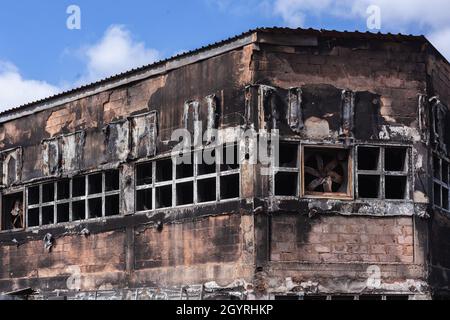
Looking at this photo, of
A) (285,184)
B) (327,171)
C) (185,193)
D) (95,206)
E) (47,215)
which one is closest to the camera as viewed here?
(327,171)

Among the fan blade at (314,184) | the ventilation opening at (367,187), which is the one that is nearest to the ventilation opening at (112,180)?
Answer: the fan blade at (314,184)

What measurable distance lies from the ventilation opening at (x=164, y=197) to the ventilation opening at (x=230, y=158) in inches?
68.7

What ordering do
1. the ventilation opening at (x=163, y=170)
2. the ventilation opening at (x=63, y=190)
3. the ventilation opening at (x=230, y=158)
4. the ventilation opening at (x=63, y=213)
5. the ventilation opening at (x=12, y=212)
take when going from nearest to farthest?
the ventilation opening at (x=230, y=158) → the ventilation opening at (x=163, y=170) → the ventilation opening at (x=63, y=213) → the ventilation opening at (x=63, y=190) → the ventilation opening at (x=12, y=212)

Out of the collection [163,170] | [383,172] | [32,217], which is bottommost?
[32,217]

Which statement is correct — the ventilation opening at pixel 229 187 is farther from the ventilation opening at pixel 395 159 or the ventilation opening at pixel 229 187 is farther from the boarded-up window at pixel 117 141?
the ventilation opening at pixel 395 159

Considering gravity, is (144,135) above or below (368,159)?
above

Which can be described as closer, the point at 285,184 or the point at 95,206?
the point at 285,184

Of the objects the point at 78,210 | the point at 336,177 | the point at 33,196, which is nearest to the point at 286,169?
the point at 336,177

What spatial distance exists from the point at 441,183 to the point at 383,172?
6.53 ft

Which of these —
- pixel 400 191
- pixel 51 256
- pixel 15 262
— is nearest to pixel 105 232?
pixel 51 256

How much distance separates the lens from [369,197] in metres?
18.0

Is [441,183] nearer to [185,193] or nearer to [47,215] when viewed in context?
[185,193]

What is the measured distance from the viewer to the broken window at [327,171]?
56.5 feet

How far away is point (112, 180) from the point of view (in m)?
20.0
